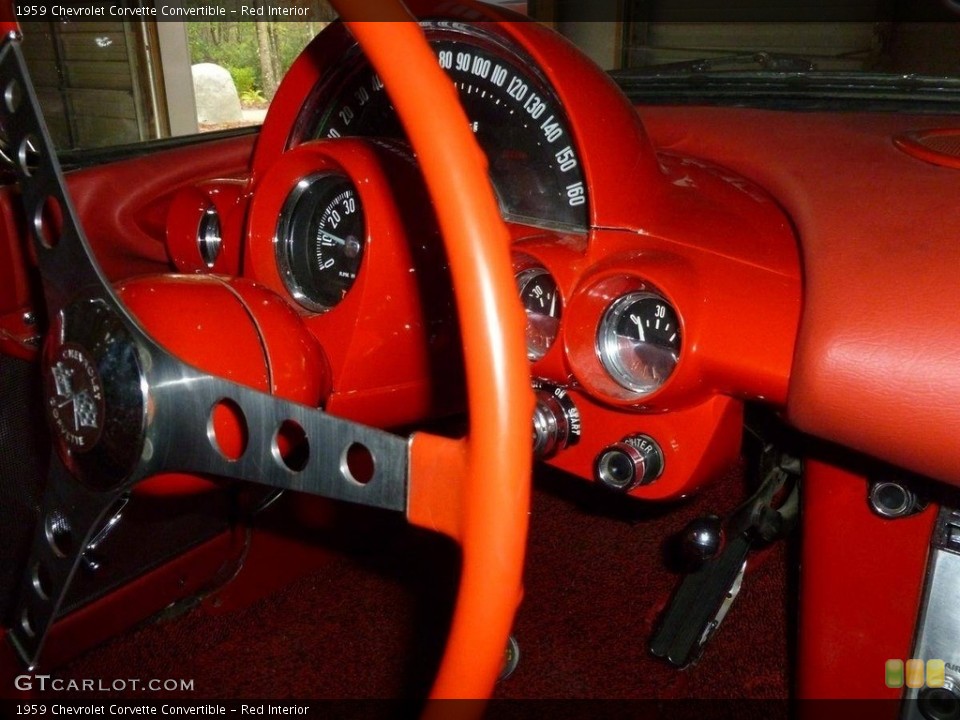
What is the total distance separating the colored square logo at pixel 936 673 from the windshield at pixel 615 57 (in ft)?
2.38

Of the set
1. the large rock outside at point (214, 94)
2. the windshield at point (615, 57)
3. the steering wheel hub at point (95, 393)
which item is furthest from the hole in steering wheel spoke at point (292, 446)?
the large rock outside at point (214, 94)

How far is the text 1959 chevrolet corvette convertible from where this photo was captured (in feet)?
1.84

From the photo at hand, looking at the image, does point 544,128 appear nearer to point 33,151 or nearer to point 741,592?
point 33,151

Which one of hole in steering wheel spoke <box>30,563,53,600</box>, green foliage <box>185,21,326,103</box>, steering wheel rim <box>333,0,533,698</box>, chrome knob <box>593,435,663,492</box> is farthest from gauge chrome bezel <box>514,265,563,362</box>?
green foliage <box>185,21,326,103</box>

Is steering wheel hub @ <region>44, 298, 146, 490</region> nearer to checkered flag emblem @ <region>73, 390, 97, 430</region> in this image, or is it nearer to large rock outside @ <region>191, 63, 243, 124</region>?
checkered flag emblem @ <region>73, 390, 97, 430</region>

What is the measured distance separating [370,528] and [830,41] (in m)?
1.65

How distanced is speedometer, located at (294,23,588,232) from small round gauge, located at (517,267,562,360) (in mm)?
67

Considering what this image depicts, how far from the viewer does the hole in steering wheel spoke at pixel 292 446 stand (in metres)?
0.60

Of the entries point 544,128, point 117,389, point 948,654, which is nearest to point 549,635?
point 948,654

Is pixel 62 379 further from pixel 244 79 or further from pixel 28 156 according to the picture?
pixel 244 79

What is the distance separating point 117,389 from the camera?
0.67 m

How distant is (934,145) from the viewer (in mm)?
917

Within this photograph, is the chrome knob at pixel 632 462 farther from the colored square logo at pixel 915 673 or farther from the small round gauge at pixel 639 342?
the colored square logo at pixel 915 673

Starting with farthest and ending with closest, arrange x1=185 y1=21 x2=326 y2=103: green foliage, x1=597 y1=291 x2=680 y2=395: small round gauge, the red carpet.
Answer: x1=185 y1=21 x2=326 y2=103: green foliage < the red carpet < x1=597 y1=291 x2=680 y2=395: small round gauge
